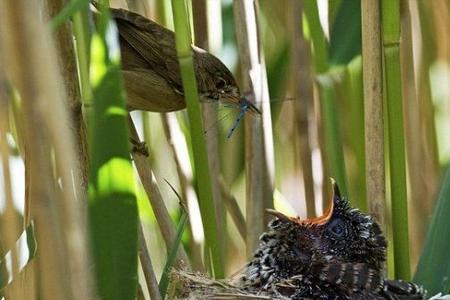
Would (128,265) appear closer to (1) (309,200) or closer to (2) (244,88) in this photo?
(2) (244,88)

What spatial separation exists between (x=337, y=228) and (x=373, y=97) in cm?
27

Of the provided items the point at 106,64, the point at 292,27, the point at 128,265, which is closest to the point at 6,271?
the point at 128,265

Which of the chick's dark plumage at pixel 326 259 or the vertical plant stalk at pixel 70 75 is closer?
the vertical plant stalk at pixel 70 75

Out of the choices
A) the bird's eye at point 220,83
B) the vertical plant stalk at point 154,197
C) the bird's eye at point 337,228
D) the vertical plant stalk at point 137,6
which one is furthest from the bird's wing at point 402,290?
the vertical plant stalk at point 137,6

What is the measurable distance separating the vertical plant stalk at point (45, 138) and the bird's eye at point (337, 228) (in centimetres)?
88

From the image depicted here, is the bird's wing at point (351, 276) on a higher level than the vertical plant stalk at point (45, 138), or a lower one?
lower

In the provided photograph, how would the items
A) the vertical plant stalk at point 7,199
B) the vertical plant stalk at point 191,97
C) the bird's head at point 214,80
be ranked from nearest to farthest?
the vertical plant stalk at point 7,199, the vertical plant stalk at point 191,97, the bird's head at point 214,80

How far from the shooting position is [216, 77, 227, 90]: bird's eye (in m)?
1.84

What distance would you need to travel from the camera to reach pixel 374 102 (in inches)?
58.7

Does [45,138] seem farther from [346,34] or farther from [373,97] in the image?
[346,34]

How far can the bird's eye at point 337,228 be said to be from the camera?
5.32ft

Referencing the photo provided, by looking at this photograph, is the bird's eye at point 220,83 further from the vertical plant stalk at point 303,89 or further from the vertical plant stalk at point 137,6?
the vertical plant stalk at point 303,89

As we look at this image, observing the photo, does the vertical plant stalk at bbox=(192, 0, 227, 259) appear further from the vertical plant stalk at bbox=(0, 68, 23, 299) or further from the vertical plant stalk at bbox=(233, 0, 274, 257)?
the vertical plant stalk at bbox=(0, 68, 23, 299)

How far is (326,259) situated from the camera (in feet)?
5.31
